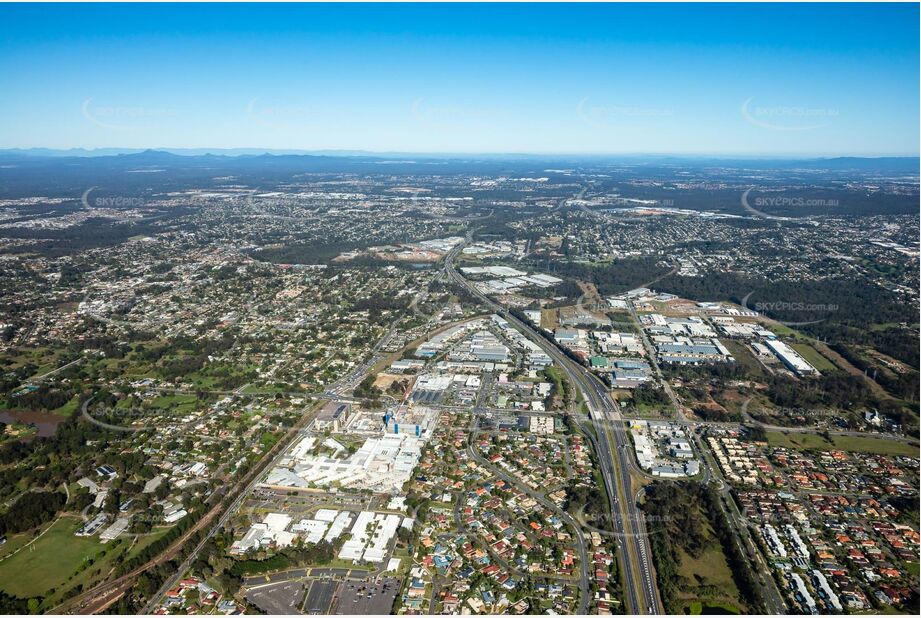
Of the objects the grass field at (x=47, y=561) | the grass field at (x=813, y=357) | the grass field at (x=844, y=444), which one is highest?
the grass field at (x=813, y=357)

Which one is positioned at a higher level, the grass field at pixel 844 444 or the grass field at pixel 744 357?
the grass field at pixel 744 357

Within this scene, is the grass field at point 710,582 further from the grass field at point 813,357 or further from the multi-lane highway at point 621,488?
the grass field at point 813,357

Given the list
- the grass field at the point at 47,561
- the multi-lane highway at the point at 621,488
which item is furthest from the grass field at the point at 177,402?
the multi-lane highway at the point at 621,488

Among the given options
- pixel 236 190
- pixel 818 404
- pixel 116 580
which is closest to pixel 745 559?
pixel 818 404

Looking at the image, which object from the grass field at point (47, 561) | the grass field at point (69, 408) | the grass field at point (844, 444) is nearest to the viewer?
the grass field at point (47, 561)

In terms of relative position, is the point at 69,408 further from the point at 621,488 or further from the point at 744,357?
the point at 744,357

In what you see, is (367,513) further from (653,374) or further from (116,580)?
(653,374)
